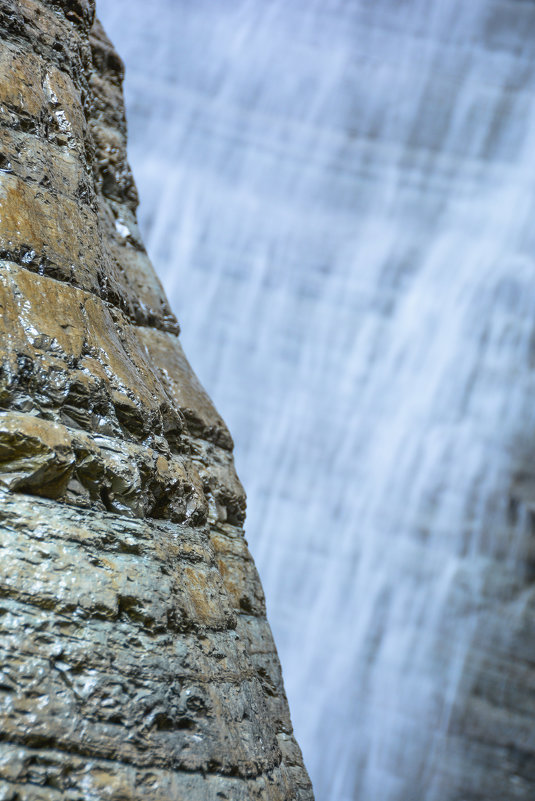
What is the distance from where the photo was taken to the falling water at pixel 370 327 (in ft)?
24.6

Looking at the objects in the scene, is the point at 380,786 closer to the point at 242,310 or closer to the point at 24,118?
the point at 242,310

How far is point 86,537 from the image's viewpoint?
5.45 ft

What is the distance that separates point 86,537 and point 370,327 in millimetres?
8343

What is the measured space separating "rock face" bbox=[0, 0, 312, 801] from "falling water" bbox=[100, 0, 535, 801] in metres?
5.45

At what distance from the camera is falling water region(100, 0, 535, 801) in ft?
24.6

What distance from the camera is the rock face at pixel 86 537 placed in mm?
1443

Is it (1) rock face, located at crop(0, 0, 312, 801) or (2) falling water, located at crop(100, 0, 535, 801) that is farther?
(2) falling water, located at crop(100, 0, 535, 801)

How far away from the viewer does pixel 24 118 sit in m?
2.12

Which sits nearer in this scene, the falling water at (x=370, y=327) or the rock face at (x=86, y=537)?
the rock face at (x=86, y=537)

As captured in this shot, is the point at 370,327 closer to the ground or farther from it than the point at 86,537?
farther from it

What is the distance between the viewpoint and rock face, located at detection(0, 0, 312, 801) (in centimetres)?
144

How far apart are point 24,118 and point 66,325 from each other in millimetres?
690

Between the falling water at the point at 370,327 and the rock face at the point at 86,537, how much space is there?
5.45m

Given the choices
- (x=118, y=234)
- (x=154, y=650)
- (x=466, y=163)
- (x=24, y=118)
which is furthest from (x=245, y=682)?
(x=466, y=163)
